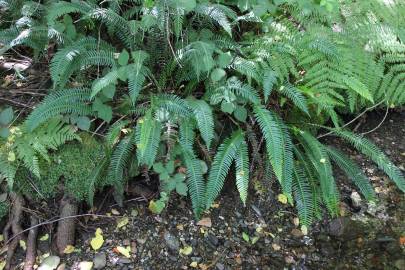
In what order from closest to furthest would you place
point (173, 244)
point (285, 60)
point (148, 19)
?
1. point (148, 19)
2. point (173, 244)
3. point (285, 60)

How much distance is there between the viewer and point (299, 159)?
317 cm

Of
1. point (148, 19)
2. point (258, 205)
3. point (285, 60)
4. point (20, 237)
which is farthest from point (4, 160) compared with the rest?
point (285, 60)

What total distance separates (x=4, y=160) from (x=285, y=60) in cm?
211

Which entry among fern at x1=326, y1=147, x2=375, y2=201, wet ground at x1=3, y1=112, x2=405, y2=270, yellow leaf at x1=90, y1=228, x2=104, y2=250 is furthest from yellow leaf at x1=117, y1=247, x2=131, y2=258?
fern at x1=326, y1=147, x2=375, y2=201

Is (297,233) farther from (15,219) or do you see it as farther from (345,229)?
(15,219)

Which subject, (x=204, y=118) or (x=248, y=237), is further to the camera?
(x=248, y=237)

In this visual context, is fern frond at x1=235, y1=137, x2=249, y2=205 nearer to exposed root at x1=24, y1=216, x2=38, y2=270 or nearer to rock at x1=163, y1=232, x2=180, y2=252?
rock at x1=163, y1=232, x2=180, y2=252

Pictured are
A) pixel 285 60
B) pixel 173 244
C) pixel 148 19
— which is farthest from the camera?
pixel 285 60

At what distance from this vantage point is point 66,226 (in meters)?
2.84

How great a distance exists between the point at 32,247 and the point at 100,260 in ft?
1.55

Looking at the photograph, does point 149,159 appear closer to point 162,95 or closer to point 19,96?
point 162,95

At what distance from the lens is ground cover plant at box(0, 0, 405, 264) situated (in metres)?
2.79

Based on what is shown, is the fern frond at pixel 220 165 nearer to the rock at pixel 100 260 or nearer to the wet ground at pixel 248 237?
the wet ground at pixel 248 237

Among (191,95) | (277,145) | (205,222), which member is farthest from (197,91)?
(205,222)
